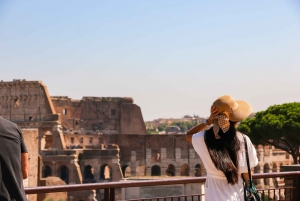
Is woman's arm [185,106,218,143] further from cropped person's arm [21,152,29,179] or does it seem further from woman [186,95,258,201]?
cropped person's arm [21,152,29,179]

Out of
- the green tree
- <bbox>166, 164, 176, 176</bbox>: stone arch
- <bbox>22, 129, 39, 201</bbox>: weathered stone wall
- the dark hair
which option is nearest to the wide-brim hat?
the dark hair

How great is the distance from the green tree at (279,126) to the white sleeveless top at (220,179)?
2864 cm

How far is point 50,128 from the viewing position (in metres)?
48.9

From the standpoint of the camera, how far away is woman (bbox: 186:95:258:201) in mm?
4328

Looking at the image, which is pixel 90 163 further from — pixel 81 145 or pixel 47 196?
pixel 47 196

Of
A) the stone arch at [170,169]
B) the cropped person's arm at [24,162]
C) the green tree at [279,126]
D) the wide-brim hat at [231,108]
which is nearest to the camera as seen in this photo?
the cropped person's arm at [24,162]

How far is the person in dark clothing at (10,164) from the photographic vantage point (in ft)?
12.6

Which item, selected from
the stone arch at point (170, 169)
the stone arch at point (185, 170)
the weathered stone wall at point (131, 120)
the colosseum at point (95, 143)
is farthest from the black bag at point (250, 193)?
the weathered stone wall at point (131, 120)

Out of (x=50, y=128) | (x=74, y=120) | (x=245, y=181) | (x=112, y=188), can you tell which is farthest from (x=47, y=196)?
(x=74, y=120)

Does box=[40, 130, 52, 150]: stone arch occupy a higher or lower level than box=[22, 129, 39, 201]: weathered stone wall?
higher

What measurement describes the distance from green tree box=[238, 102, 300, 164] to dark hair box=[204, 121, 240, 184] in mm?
28692

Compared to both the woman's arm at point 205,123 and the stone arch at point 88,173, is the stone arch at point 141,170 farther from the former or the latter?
the woman's arm at point 205,123

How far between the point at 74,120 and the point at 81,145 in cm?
864

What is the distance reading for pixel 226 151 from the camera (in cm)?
433
